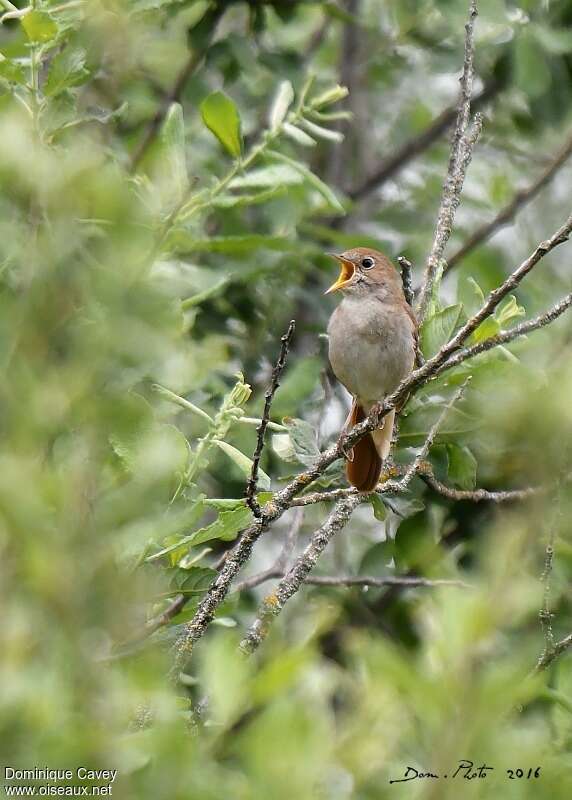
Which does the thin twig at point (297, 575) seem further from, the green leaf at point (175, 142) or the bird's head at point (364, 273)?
the bird's head at point (364, 273)

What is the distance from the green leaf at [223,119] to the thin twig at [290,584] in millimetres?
1136

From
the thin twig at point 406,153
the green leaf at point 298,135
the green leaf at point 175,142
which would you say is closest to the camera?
the green leaf at point 175,142

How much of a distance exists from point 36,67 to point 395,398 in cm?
109

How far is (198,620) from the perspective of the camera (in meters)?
2.38

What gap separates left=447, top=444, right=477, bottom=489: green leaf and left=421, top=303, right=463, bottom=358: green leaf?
11.0 inches

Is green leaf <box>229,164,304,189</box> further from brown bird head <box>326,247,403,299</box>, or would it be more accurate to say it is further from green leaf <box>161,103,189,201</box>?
brown bird head <box>326,247,403,299</box>

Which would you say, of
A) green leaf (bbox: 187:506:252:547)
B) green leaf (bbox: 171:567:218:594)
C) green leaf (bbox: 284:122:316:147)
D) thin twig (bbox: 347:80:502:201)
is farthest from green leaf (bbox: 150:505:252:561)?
thin twig (bbox: 347:80:502:201)

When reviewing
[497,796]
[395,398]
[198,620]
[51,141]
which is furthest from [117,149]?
[497,796]

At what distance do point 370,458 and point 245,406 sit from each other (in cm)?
41

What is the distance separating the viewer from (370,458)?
3.62m

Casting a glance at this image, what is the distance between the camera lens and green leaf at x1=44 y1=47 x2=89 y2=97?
2.72 m

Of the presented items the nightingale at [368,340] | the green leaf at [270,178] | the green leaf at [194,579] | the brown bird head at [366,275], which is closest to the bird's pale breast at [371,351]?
the nightingale at [368,340]

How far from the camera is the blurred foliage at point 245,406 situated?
1.14m

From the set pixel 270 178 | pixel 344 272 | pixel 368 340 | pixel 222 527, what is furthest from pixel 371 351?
pixel 222 527
